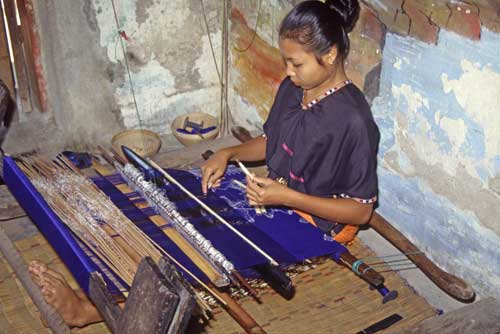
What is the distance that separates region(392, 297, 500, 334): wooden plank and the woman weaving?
1.91ft

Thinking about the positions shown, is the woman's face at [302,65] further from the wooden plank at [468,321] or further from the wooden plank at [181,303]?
the wooden plank at [181,303]

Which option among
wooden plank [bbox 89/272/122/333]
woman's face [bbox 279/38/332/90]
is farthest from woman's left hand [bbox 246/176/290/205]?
wooden plank [bbox 89/272/122/333]

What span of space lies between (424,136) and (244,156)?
2.89 ft

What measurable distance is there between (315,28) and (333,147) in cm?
50

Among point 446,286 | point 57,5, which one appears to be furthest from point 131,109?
point 446,286

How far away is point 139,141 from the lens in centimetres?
473

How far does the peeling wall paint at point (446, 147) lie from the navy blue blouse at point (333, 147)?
0.32 m

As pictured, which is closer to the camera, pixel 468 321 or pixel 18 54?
pixel 468 321

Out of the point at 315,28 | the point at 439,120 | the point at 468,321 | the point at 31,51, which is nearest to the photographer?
the point at 468,321

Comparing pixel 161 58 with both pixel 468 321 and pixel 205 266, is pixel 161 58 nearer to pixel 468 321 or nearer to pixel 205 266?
pixel 205 266

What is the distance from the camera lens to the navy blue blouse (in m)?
2.69

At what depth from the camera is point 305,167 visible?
2840 mm

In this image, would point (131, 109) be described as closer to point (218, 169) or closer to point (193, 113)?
point (193, 113)

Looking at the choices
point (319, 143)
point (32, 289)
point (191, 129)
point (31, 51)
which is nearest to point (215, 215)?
point (319, 143)
